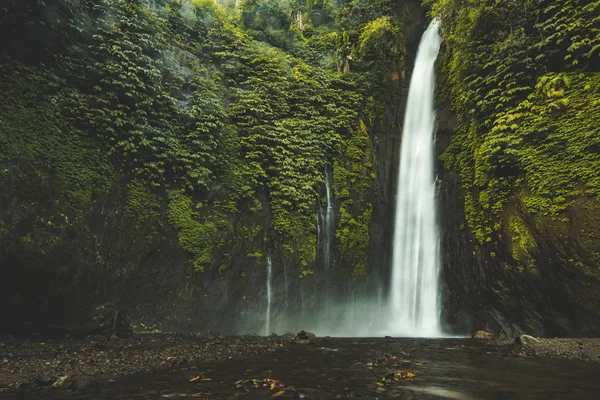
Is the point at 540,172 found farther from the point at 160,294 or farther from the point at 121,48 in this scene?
the point at 121,48

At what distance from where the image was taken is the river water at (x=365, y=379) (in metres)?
4.87

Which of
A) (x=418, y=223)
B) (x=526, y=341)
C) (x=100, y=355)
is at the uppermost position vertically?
(x=418, y=223)

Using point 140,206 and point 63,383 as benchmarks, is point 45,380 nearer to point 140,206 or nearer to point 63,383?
point 63,383

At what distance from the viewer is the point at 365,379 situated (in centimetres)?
584

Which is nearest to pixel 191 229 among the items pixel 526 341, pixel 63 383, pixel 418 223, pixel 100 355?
pixel 100 355

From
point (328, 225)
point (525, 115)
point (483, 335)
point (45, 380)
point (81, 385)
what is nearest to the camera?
point (81, 385)

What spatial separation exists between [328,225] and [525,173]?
27.0ft

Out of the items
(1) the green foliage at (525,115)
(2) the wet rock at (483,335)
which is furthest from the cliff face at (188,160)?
(2) the wet rock at (483,335)

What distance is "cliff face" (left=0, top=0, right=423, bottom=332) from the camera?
9352mm

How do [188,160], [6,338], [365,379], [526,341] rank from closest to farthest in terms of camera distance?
[365,379]
[6,338]
[526,341]
[188,160]

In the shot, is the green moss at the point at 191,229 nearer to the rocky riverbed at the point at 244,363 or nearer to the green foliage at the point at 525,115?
the rocky riverbed at the point at 244,363

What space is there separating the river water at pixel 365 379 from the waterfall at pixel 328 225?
7.36 m

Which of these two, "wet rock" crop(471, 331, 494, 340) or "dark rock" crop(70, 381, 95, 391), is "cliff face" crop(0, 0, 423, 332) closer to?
"dark rock" crop(70, 381, 95, 391)

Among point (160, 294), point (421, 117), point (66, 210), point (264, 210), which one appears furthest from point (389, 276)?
point (66, 210)
